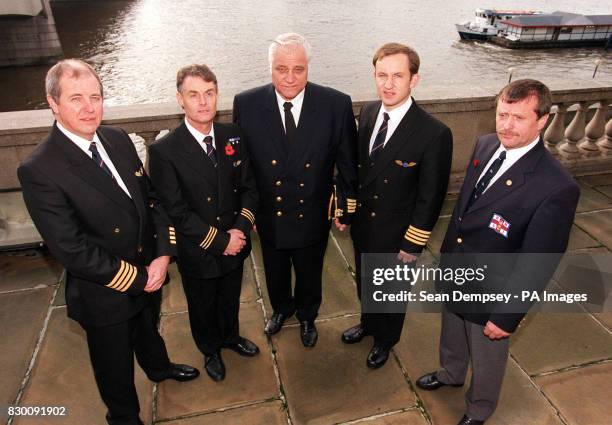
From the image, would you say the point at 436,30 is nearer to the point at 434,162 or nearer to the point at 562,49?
the point at 562,49

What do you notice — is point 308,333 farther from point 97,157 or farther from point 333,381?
point 97,157

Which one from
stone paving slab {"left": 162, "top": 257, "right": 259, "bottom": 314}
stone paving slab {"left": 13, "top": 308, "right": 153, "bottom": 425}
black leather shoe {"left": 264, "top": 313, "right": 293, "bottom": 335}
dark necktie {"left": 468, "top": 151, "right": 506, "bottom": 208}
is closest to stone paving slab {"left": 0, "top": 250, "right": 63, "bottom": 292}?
stone paving slab {"left": 13, "top": 308, "right": 153, "bottom": 425}

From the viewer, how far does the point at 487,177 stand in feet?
7.58

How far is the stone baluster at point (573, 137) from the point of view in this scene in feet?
17.4

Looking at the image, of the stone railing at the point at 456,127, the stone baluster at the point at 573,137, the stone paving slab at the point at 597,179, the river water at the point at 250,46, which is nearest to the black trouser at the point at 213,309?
the stone railing at the point at 456,127

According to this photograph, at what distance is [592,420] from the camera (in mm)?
2760

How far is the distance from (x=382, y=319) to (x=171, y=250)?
5.20ft

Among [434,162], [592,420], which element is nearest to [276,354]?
[434,162]

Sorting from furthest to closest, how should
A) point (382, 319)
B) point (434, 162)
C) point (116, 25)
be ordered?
point (116, 25) → point (382, 319) → point (434, 162)

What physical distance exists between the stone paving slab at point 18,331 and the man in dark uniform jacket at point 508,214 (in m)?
3.04

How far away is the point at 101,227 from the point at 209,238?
2.13 feet

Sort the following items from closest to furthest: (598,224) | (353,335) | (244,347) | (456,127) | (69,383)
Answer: (69,383)
(244,347)
(353,335)
(598,224)
(456,127)

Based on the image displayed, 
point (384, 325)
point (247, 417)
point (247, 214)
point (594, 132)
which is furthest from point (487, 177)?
point (594, 132)

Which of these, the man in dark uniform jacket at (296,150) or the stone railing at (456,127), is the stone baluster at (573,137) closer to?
the stone railing at (456,127)
